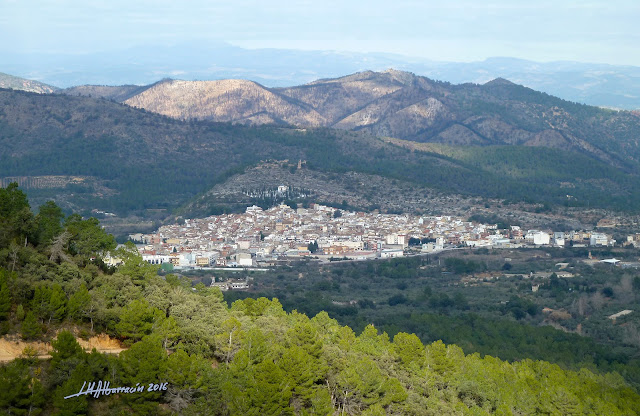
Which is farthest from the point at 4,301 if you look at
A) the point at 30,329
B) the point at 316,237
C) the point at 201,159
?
the point at 201,159

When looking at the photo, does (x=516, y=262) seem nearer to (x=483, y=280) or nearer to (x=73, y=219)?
(x=483, y=280)

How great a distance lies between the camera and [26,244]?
37094mm

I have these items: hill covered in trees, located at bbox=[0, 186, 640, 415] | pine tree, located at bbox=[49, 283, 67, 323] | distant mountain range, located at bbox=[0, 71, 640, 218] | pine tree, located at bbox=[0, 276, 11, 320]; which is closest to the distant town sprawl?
distant mountain range, located at bbox=[0, 71, 640, 218]

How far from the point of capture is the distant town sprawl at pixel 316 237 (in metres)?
89.1

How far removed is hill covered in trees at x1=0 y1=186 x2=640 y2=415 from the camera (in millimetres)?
28422

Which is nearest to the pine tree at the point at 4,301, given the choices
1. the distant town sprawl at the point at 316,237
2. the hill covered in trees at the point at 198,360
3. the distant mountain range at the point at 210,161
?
the hill covered in trees at the point at 198,360

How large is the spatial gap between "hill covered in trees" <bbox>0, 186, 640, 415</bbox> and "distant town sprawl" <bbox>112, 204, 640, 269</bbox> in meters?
43.4

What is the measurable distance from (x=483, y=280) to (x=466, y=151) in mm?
87183

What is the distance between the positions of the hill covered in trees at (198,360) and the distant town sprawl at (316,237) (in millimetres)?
43428

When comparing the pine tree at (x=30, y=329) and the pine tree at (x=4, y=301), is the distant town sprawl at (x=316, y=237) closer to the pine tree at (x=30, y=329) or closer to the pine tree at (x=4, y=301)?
the pine tree at (x=4, y=301)

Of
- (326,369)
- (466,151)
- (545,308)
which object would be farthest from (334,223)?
(326,369)

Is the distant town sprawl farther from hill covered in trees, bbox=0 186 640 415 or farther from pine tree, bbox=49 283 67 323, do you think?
pine tree, bbox=49 283 67 323

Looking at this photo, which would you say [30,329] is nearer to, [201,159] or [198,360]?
[198,360]

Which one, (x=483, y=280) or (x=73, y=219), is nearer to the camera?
(x=73, y=219)
